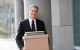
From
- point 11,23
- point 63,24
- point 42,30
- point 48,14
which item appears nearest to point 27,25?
point 42,30

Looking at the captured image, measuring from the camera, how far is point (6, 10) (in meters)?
23.2

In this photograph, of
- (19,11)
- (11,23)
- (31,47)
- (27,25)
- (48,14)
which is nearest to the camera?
(31,47)

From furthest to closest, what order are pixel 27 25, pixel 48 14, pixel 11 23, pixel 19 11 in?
pixel 11 23, pixel 19 11, pixel 48 14, pixel 27 25

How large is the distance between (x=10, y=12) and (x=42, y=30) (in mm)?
17550

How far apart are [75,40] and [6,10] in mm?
13914

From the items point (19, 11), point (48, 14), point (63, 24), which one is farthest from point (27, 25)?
point (19, 11)

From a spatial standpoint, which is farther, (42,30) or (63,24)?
(63,24)

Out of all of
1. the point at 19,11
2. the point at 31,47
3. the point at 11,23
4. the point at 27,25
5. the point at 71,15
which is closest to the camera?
the point at 31,47

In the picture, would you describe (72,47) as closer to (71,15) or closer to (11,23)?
(71,15)

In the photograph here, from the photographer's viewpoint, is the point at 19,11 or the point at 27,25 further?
the point at 19,11

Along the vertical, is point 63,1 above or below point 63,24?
above

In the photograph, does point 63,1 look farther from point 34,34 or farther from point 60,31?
point 34,34

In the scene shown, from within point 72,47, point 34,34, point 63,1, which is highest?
point 63,1

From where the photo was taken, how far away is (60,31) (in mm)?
9758
